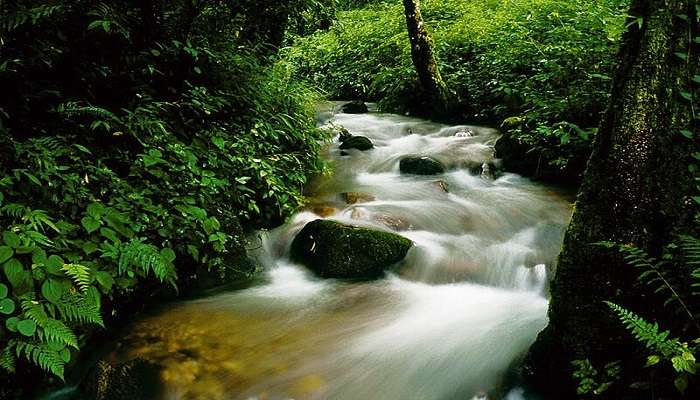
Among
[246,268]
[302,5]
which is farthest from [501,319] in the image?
[302,5]

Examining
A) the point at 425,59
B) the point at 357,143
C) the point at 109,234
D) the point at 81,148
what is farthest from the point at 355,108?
the point at 109,234

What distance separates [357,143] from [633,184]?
6.17 meters

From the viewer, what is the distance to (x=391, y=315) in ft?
14.4

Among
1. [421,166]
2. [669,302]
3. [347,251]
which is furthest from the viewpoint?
[421,166]

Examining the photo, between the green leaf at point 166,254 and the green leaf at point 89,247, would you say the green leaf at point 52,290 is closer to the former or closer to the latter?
the green leaf at point 89,247

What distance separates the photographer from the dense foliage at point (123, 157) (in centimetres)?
282

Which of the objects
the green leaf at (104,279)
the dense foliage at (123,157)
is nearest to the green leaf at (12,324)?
the dense foliage at (123,157)

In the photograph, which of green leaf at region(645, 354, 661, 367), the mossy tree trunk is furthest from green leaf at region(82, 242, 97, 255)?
green leaf at region(645, 354, 661, 367)

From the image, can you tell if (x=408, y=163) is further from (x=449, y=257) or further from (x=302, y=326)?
(x=302, y=326)

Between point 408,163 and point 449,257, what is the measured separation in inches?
113

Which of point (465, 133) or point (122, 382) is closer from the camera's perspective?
point (122, 382)

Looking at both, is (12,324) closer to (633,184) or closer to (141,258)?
(141,258)

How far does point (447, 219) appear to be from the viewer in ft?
20.2

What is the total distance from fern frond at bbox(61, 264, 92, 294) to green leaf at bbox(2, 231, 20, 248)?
0.28 metres
